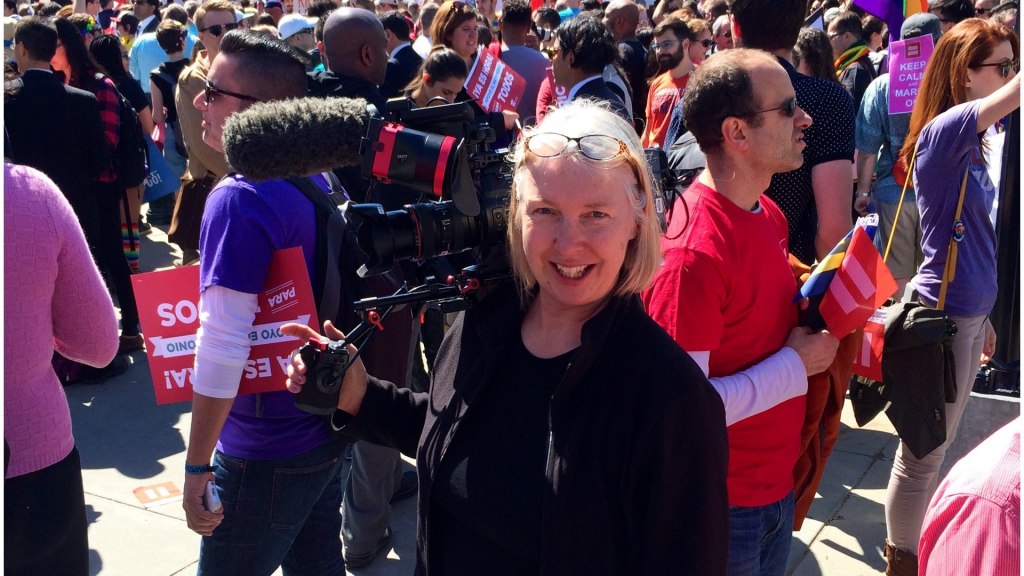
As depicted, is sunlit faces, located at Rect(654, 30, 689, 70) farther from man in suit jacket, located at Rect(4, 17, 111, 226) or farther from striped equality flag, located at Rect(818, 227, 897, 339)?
striped equality flag, located at Rect(818, 227, 897, 339)

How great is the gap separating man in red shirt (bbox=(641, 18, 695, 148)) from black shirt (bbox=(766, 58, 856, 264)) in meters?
1.63

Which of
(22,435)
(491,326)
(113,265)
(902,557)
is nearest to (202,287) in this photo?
(22,435)

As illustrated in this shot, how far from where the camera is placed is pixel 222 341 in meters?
2.34

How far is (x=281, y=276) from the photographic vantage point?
236 centimetres

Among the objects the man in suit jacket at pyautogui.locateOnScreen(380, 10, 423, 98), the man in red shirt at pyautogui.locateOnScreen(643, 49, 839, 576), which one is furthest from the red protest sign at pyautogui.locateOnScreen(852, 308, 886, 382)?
the man in suit jacket at pyautogui.locateOnScreen(380, 10, 423, 98)

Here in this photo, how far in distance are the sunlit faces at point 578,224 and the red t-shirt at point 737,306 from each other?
42 cm

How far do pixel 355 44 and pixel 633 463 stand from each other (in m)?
2.82

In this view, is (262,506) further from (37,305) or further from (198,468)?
(37,305)

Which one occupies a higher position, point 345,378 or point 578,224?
point 578,224

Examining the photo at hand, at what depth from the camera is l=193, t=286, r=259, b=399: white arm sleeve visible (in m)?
2.34

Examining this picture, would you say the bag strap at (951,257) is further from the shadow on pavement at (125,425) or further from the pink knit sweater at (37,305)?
the shadow on pavement at (125,425)

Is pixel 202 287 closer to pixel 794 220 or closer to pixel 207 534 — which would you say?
pixel 207 534

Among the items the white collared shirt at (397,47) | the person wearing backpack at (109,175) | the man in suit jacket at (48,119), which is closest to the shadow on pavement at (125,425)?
the person wearing backpack at (109,175)

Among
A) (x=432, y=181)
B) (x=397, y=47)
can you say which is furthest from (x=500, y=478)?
(x=397, y=47)
